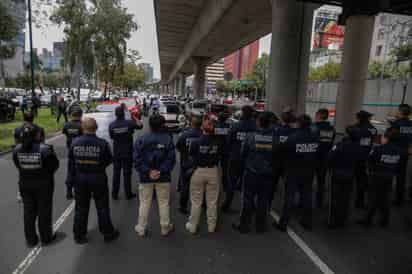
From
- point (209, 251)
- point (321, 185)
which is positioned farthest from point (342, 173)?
point (209, 251)

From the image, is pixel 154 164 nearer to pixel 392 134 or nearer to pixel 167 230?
pixel 167 230

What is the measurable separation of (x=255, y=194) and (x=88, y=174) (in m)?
A: 2.66

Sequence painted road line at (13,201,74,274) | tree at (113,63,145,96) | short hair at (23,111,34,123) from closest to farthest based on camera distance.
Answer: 1. painted road line at (13,201,74,274)
2. short hair at (23,111,34,123)
3. tree at (113,63,145,96)

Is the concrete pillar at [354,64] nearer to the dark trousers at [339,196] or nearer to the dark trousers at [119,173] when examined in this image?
the dark trousers at [339,196]

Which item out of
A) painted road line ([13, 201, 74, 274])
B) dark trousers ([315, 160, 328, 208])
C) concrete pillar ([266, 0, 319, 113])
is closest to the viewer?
painted road line ([13, 201, 74, 274])

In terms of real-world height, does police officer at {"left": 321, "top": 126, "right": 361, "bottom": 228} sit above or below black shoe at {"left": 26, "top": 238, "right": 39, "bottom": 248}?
above

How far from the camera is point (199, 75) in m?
38.7

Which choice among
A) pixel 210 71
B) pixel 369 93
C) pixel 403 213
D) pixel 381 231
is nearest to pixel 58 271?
pixel 381 231

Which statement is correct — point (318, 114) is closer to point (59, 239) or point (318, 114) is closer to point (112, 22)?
point (59, 239)

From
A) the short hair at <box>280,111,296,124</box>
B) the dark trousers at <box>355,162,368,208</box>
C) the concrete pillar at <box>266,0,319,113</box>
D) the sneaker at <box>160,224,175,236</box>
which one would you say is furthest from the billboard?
the sneaker at <box>160,224,175,236</box>

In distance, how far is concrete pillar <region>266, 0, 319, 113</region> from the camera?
1018 cm

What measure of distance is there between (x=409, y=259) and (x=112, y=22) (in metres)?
25.1

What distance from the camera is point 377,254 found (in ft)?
13.1

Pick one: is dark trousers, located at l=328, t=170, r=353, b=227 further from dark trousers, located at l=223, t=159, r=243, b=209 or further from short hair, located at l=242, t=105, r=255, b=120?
short hair, located at l=242, t=105, r=255, b=120
